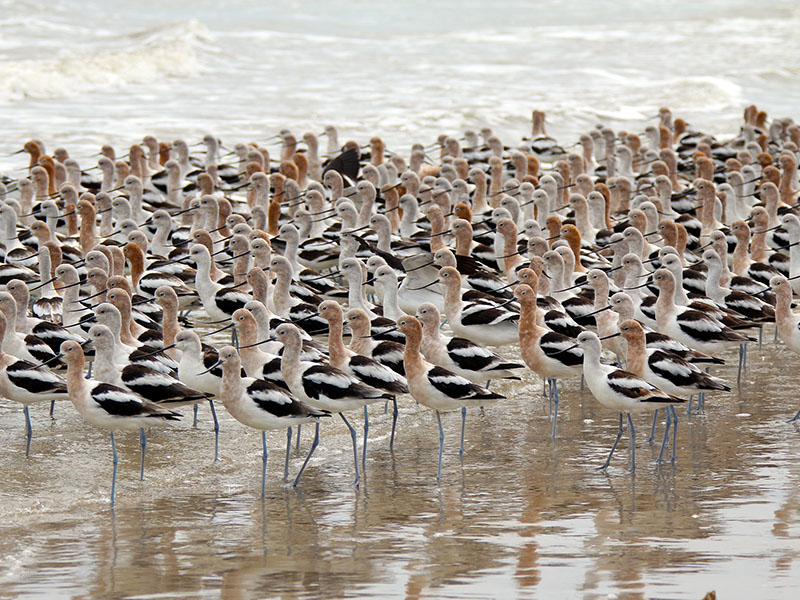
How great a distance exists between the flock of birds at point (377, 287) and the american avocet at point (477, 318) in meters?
0.02

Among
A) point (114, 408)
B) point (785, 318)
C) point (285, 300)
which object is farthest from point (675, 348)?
point (114, 408)

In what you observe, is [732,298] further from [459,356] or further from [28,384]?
[28,384]

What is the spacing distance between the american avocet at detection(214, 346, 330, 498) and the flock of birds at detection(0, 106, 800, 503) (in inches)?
0.6

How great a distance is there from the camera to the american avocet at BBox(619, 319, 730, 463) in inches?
387

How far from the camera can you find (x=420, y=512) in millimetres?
8547

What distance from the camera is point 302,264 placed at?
15.3m

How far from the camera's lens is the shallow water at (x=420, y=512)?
710 cm

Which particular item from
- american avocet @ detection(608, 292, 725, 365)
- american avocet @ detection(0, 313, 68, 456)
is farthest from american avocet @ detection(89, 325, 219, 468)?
american avocet @ detection(608, 292, 725, 365)

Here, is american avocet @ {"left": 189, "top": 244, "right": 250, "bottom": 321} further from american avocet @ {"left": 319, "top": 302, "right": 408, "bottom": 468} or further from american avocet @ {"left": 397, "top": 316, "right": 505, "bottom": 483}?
american avocet @ {"left": 397, "top": 316, "right": 505, "bottom": 483}

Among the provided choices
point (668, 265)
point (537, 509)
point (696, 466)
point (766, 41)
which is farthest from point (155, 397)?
point (766, 41)

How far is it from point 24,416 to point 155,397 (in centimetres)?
165

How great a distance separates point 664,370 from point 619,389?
Result: 0.61 m

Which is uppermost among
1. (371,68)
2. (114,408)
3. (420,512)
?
(371,68)

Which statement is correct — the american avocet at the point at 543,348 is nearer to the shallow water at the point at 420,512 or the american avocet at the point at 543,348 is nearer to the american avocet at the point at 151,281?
the shallow water at the point at 420,512
